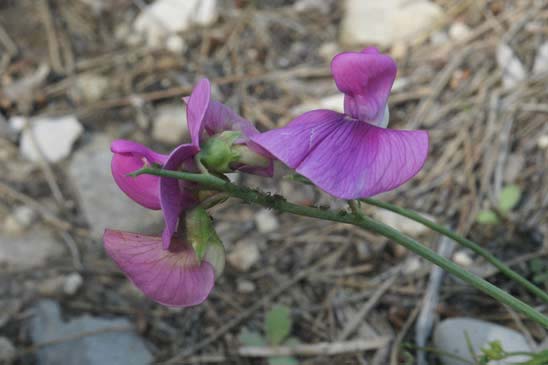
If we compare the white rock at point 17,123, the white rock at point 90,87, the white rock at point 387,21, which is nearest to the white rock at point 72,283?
the white rock at point 17,123

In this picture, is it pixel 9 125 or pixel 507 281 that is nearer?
pixel 507 281

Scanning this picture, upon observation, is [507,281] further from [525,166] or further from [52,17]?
[52,17]

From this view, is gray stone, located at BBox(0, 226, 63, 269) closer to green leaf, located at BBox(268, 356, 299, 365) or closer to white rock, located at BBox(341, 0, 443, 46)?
green leaf, located at BBox(268, 356, 299, 365)

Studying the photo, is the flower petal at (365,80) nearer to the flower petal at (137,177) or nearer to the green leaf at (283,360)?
the flower petal at (137,177)

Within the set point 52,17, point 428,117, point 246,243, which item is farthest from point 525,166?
point 52,17

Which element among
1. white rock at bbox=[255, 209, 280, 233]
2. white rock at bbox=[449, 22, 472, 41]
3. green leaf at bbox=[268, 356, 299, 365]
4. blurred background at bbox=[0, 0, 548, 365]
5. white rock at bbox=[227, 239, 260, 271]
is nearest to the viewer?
green leaf at bbox=[268, 356, 299, 365]

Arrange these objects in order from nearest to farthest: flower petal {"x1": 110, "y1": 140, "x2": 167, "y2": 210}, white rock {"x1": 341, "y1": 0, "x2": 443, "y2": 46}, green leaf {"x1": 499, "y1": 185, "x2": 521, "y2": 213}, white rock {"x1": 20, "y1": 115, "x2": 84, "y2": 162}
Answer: flower petal {"x1": 110, "y1": 140, "x2": 167, "y2": 210} → green leaf {"x1": 499, "y1": 185, "x2": 521, "y2": 213} → white rock {"x1": 20, "y1": 115, "x2": 84, "y2": 162} → white rock {"x1": 341, "y1": 0, "x2": 443, "y2": 46}

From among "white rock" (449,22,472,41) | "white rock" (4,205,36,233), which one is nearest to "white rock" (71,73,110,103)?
"white rock" (4,205,36,233)
